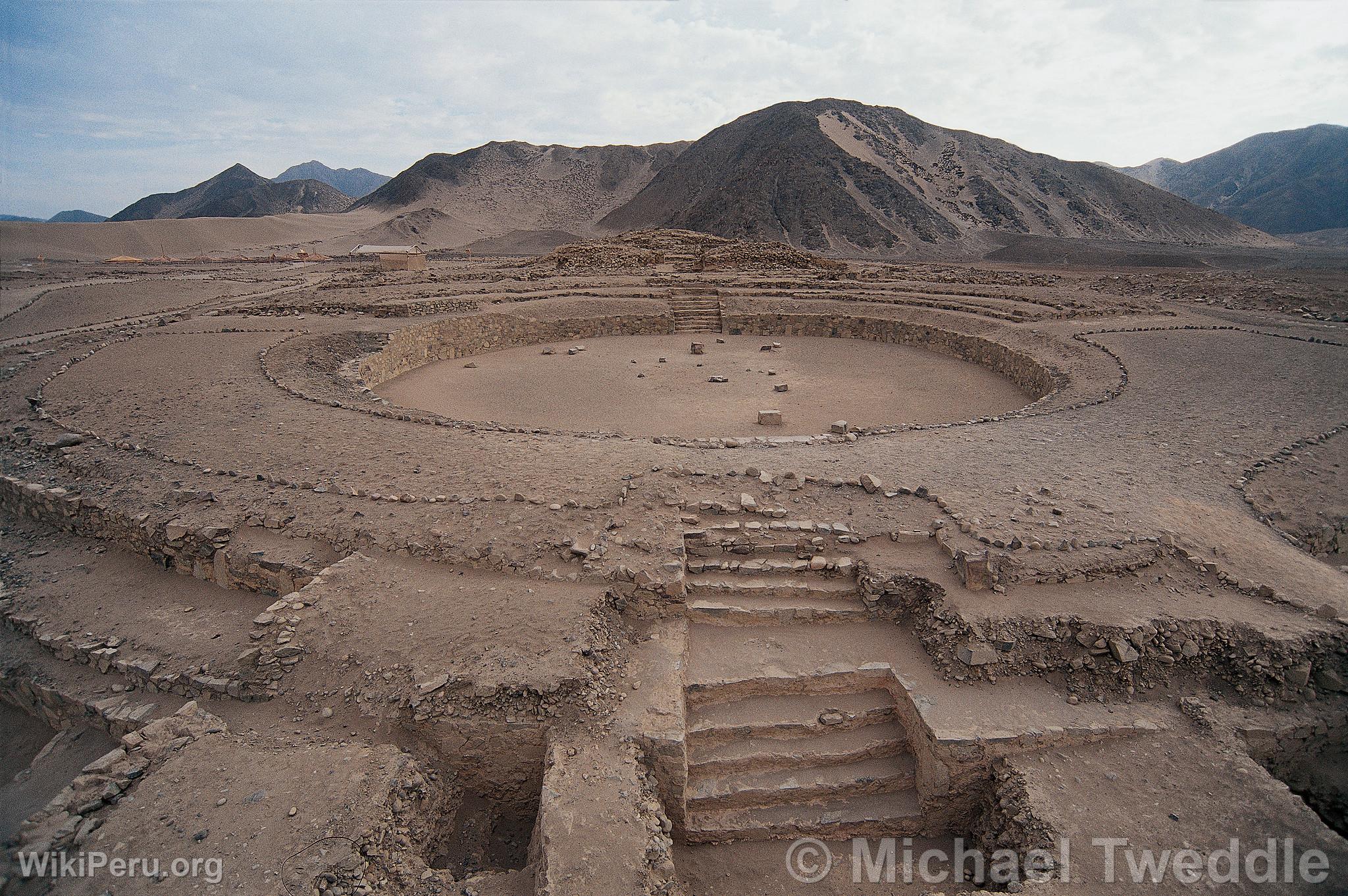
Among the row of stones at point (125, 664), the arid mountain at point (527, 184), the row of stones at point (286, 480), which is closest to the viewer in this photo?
the row of stones at point (125, 664)

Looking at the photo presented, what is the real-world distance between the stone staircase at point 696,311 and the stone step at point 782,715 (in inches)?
687

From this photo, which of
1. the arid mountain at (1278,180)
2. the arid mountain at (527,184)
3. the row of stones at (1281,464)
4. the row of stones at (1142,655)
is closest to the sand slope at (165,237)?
the arid mountain at (527,184)

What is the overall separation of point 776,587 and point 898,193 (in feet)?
172

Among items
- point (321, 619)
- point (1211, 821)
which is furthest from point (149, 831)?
point (1211, 821)

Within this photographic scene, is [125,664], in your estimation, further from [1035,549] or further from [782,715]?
[1035,549]

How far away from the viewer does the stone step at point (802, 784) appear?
4777 mm

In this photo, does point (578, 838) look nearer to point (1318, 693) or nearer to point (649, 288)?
point (1318, 693)

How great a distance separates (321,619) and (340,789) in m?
1.72

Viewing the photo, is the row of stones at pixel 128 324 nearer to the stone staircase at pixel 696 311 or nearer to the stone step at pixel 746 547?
the stone staircase at pixel 696 311

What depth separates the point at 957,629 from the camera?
210 inches

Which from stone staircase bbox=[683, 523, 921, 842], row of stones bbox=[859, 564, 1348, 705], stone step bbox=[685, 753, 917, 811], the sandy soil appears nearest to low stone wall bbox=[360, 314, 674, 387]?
the sandy soil

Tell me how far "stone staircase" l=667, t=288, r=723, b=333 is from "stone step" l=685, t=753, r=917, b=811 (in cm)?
1791

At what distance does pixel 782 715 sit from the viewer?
5.13 meters

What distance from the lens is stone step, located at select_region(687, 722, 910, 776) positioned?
4914 millimetres
